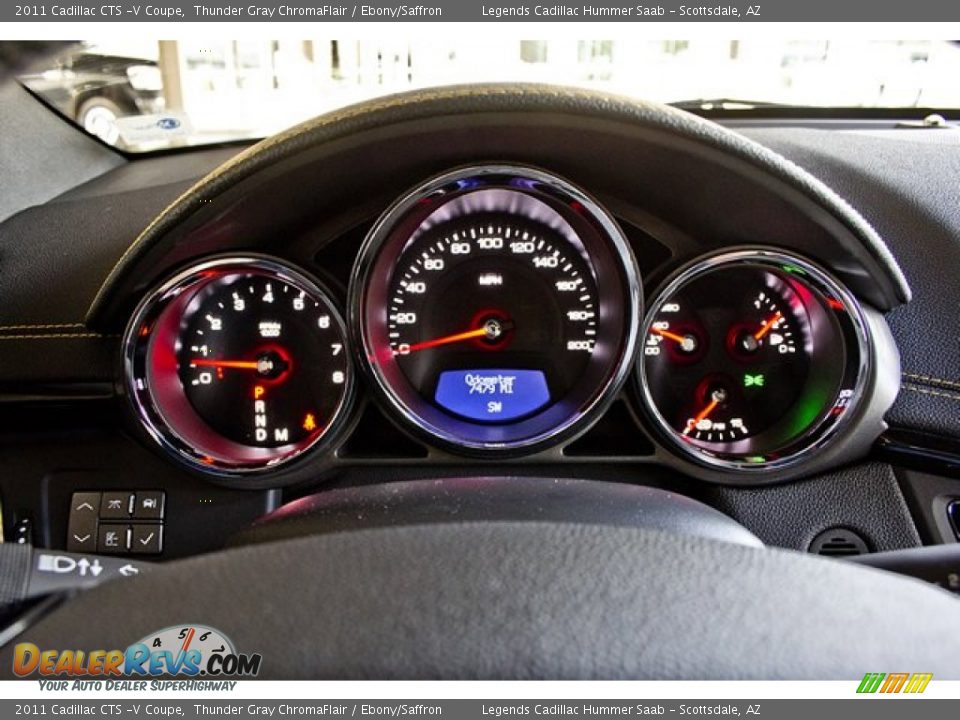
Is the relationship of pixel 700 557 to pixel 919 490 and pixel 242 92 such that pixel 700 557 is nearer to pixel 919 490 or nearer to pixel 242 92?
pixel 919 490

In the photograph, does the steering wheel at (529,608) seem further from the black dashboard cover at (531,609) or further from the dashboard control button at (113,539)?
the dashboard control button at (113,539)

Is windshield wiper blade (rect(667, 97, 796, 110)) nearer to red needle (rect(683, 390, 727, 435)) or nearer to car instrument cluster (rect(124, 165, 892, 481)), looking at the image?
car instrument cluster (rect(124, 165, 892, 481))

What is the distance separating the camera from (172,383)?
253cm

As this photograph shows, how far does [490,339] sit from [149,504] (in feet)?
3.33

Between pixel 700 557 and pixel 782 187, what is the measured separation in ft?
3.79

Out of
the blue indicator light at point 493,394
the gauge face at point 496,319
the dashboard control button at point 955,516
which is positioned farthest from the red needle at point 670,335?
the dashboard control button at point 955,516

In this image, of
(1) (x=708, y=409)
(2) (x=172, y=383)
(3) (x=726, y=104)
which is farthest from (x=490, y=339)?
(3) (x=726, y=104)

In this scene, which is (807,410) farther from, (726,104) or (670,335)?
(726,104)

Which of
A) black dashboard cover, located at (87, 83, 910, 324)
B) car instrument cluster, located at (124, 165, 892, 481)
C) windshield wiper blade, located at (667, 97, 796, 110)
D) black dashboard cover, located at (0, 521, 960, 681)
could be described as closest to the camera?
black dashboard cover, located at (0, 521, 960, 681)

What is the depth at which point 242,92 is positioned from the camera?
9.80 feet

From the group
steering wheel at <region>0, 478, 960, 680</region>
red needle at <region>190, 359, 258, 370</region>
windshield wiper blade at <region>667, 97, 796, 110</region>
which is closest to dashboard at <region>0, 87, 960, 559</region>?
red needle at <region>190, 359, 258, 370</region>

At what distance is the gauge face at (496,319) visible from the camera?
2482 mm

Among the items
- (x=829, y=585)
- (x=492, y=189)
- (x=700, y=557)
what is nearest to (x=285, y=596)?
(x=700, y=557)

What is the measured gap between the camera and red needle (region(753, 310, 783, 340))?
2586mm
